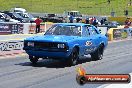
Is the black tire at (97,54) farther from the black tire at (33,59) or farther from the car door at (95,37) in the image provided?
the black tire at (33,59)

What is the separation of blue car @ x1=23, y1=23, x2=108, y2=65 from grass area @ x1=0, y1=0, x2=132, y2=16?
5718 centimetres

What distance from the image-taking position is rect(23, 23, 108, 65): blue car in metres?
14.6

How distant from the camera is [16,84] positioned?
1055 cm

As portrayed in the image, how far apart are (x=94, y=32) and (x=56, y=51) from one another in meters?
3.37

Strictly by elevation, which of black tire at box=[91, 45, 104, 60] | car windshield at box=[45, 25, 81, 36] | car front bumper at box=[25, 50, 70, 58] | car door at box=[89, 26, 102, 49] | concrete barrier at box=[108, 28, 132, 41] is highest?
car windshield at box=[45, 25, 81, 36]

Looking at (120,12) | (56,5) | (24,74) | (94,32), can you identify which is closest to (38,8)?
(56,5)

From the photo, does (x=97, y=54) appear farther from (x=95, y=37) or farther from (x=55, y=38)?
(x=55, y=38)

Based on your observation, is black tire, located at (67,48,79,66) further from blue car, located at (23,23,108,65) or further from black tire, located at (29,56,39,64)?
black tire, located at (29,56,39,64)

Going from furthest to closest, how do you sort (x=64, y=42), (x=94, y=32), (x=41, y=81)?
(x=94, y=32) → (x=64, y=42) → (x=41, y=81)

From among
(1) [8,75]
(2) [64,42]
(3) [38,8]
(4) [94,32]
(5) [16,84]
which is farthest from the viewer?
(3) [38,8]

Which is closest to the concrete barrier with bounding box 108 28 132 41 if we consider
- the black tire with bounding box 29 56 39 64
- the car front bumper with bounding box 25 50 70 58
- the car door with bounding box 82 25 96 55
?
the car door with bounding box 82 25 96 55

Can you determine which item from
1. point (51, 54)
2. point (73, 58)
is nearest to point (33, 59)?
point (51, 54)

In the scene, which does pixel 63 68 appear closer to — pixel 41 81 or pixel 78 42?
pixel 78 42

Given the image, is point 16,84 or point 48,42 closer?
point 16,84
